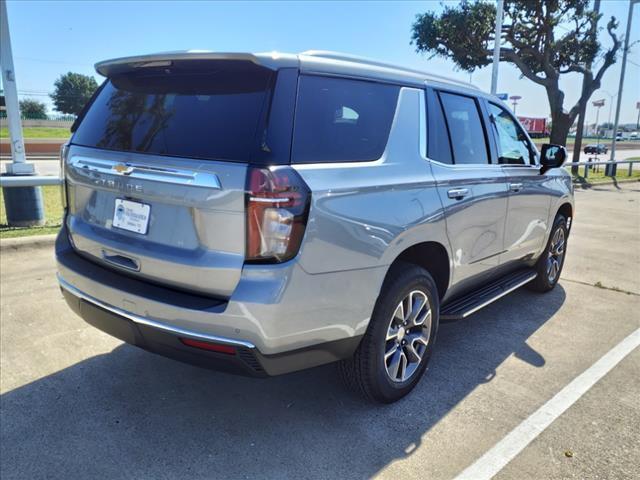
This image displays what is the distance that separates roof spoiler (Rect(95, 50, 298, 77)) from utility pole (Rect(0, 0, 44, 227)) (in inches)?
195

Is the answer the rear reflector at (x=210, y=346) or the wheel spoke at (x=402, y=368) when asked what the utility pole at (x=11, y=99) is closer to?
the rear reflector at (x=210, y=346)

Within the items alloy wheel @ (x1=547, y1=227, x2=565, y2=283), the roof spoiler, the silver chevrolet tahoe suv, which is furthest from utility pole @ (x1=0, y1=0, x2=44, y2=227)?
alloy wheel @ (x1=547, y1=227, x2=565, y2=283)

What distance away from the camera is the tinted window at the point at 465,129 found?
11.5 feet

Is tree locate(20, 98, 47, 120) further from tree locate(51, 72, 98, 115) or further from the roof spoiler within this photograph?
the roof spoiler

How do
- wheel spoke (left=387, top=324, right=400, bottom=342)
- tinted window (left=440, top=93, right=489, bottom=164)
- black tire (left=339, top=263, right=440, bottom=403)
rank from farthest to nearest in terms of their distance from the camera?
1. tinted window (left=440, top=93, right=489, bottom=164)
2. wheel spoke (left=387, top=324, right=400, bottom=342)
3. black tire (left=339, top=263, right=440, bottom=403)

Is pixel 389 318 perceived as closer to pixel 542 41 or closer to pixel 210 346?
pixel 210 346

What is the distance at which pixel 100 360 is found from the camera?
359 cm

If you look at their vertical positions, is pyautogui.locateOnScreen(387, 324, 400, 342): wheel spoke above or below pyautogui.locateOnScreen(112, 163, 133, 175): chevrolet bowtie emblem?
below

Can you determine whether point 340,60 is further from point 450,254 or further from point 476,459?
point 476,459

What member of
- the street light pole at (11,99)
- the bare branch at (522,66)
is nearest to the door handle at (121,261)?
the street light pole at (11,99)

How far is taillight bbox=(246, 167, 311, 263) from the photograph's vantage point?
2.21 m

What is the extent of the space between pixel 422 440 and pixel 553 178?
3148mm

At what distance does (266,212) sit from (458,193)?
5.20 feet

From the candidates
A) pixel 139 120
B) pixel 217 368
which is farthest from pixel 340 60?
pixel 217 368
